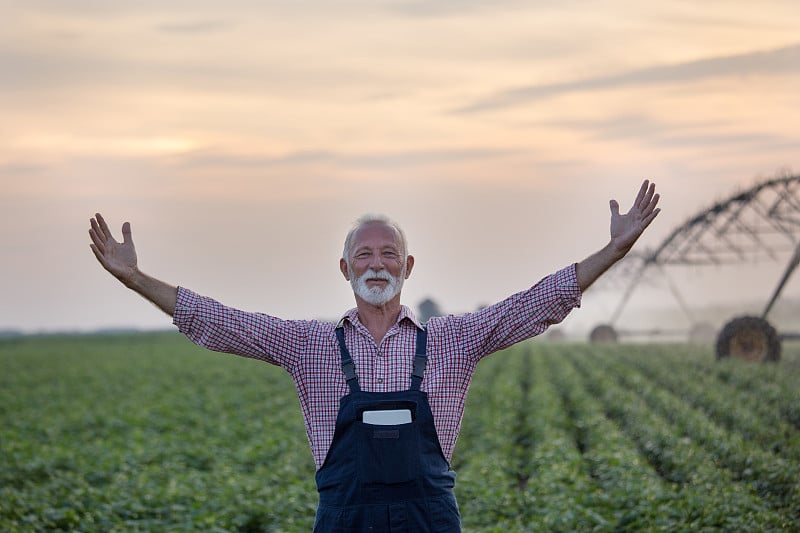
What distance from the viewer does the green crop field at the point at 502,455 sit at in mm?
9367

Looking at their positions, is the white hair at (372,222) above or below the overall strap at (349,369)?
A: above

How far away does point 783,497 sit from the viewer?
1009 cm

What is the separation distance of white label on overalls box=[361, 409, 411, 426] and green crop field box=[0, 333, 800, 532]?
4.88m

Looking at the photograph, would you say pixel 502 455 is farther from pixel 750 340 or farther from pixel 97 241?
pixel 750 340

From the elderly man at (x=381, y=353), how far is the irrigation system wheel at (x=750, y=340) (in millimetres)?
21137

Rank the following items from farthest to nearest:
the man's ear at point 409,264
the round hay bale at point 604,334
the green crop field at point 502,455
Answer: the round hay bale at point 604,334
the green crop field at point 502,455
the man's ear at point 409,264

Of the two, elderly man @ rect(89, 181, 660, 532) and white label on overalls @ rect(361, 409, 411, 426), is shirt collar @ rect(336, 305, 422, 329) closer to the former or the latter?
elderly man @ rect(89, 181, 660, 532)

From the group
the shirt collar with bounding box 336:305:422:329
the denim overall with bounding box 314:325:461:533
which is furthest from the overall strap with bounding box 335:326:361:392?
the shirt collar with bounding box 336:305:422:329

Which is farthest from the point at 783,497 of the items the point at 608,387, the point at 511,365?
the point at 511,365

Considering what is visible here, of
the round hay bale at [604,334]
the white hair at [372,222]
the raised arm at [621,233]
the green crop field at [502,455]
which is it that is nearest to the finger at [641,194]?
the raised arm at [621,233]

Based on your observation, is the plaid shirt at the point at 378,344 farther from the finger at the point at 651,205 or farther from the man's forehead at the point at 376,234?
the finger at the point at 651,205

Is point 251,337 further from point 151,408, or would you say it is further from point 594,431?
point 151,408

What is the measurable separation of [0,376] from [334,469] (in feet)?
113

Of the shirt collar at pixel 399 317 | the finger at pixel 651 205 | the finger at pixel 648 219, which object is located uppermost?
the finger at pixel 651 205
